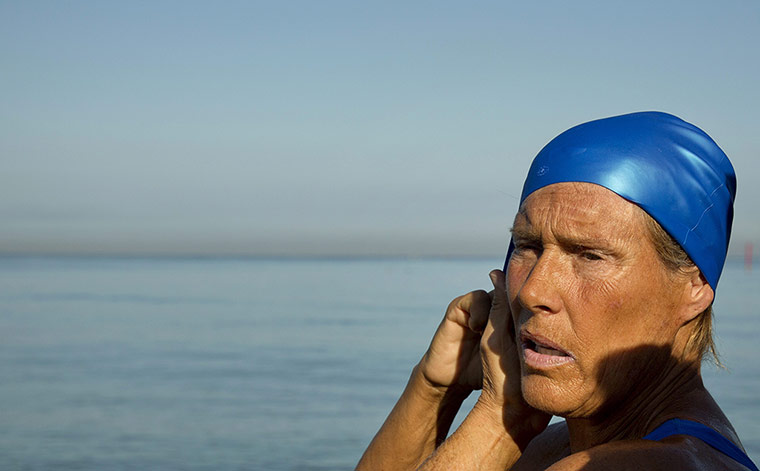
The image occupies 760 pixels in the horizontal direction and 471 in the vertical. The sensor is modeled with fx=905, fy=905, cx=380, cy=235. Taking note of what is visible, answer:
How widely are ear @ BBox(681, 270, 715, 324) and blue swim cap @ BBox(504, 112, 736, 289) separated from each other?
2 centimetres

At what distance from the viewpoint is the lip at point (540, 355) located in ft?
7.86

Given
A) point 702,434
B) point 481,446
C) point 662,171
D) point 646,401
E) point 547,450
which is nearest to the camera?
point 702,434

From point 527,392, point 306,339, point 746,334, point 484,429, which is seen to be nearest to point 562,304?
point 527,392

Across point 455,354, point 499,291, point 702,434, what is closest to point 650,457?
point 702,434

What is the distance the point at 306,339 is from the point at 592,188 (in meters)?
16.5

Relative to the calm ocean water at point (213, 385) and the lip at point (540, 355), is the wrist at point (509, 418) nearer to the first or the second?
the lip at point (540, 355)

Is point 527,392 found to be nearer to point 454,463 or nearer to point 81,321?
point 454,463

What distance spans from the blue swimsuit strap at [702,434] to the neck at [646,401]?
0.17 meters

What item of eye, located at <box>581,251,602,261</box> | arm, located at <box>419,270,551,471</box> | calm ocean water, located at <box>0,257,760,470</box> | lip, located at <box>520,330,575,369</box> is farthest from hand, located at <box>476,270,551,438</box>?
calm ocean water, located at <box>0,257,760,470</box>

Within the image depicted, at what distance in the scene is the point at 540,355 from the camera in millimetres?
2443

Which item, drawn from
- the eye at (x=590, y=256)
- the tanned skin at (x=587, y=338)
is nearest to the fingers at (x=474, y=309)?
the tanned skin at (x=587, y=338)

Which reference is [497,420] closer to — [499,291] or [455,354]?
[499,291]

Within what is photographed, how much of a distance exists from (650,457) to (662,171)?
761mm

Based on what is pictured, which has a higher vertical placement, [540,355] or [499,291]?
[499,291]
